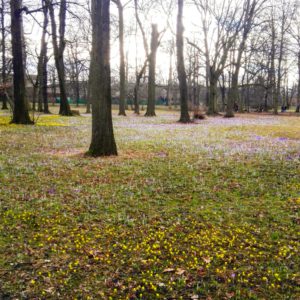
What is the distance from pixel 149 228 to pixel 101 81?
5.91 meters

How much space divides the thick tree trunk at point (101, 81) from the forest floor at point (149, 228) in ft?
2.71

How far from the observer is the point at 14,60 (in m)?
18.0

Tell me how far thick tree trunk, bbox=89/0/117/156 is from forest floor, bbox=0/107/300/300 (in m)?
0.83

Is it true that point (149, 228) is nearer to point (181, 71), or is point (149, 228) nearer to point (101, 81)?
point (101, 81)

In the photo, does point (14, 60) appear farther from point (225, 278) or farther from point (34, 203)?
point (225, 278)

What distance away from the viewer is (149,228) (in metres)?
5.01

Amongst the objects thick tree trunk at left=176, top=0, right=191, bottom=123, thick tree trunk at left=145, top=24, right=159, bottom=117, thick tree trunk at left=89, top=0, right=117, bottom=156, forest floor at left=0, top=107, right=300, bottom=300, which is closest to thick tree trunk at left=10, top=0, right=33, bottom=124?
forest floor at left=0, top=107, right=300, bottom=300

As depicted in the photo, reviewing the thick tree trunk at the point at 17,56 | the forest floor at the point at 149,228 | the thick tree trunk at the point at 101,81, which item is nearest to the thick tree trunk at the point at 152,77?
the thick tree trunk at the point at 17,56

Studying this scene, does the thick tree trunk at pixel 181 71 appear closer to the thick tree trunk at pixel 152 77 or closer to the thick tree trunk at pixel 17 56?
the thick tree trunk at pixel 152 77

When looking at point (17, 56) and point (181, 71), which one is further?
point (181, 71)

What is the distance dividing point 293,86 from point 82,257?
91.7 metres

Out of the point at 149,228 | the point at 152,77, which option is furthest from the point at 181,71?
the point at 149,228

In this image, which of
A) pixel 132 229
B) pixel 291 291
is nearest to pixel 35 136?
pixel 132 229

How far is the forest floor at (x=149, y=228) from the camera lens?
11.7ft
